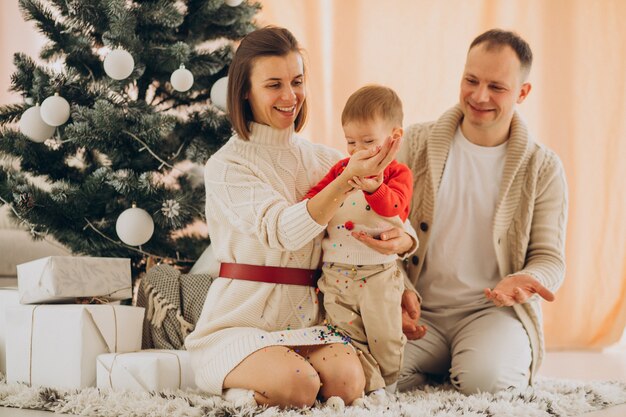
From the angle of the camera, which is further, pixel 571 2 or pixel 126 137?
pixel 571 2

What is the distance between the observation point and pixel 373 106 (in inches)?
66.2

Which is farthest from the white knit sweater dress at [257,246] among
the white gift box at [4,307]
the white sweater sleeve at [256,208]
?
the white gift box at [4,307]

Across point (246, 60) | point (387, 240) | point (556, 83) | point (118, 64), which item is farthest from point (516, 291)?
point (556, 83)

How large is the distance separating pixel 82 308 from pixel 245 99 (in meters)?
0.68

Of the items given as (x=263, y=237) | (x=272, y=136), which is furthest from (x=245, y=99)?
(x=263, y=237)

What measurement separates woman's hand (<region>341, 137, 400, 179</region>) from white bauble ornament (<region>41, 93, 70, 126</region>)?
0.97 meters

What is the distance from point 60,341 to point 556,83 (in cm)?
232

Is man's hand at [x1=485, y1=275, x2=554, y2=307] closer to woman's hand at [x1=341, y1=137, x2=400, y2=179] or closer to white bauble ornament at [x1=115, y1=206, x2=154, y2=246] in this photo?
woman's hand at [x1=341, y1=137, x2=400, y2=179]

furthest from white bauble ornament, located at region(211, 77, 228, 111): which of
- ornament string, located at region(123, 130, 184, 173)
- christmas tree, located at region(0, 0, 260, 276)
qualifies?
ornament string, located at region(123, 130, 184, 173)

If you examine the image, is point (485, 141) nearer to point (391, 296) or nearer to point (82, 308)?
point (391, 296)

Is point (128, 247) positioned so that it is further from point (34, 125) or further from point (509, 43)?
point (509, 43)

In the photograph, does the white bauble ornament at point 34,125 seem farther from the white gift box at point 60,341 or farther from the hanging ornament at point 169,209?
the white gift box at point 60,341

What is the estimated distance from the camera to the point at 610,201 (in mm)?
3152

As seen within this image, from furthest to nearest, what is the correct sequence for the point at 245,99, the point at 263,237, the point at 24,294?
the point at 24,294 → the point at 245,99 → the point at 263,237
